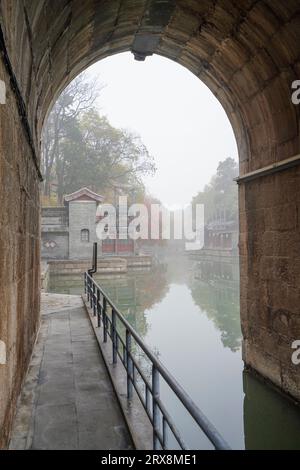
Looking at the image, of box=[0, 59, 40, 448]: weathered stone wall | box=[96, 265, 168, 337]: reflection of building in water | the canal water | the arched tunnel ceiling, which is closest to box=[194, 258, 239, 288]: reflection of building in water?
box=[96, 265, 168, 337]: reflection of building in water

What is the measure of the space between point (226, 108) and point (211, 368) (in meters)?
4.89

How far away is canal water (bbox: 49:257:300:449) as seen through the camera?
5.04 metres

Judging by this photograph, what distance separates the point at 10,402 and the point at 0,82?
8.13 ft

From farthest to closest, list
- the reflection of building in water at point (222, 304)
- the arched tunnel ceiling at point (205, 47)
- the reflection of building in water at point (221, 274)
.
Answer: the reflection of building in water at point (221, 274) → the reflection of building in water at point (222, 304) → the arched tunnel ceiling at point (205, 47)

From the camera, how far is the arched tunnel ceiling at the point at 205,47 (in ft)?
14.1

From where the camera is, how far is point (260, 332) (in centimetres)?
614

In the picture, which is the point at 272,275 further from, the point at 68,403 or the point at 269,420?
the point at 68,403

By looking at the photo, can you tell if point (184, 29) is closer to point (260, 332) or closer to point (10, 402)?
point (260, 332)

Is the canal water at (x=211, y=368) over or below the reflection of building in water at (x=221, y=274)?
below

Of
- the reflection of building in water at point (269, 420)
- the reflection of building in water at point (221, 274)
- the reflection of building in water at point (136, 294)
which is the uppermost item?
the reflection of building in water at point (221, 274)

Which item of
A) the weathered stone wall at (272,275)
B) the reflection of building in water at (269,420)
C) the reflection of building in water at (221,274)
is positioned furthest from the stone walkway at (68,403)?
the reflection of building in water at (221,274)

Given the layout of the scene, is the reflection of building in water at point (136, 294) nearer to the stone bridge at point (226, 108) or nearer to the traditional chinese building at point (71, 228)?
the traditional chinese building at point (71, 228)

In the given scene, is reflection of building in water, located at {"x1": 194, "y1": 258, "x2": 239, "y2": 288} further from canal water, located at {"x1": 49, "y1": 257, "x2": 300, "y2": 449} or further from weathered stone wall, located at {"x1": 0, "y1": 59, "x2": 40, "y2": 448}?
weathered stone wall, located at {"x1": 0, "y1": 59, "x2": 40, "y2": 448}

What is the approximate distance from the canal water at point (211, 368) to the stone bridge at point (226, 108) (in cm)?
41
